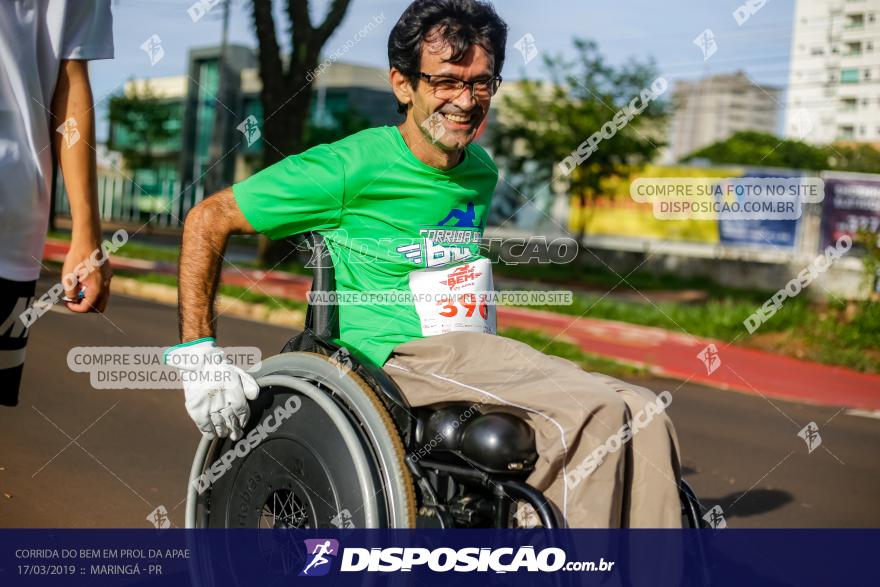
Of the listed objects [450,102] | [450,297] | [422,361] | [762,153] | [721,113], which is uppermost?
[721,113]

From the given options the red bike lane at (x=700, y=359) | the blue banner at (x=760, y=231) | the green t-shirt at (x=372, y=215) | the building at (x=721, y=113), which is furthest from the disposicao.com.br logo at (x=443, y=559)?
the building at (x=721, y=113)

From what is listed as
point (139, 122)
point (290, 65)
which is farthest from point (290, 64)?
point (139, 122)

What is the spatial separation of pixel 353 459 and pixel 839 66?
17.2 meters

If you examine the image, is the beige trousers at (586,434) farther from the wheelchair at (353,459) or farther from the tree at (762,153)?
the tree at (762,153)

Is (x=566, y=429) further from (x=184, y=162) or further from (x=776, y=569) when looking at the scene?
(x=184, y=162)

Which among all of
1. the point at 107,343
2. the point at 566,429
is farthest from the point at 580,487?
the point at 107,343

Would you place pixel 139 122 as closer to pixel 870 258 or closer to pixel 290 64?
pixel 290 64

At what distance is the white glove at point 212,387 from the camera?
2.19m

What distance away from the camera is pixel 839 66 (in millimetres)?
16875

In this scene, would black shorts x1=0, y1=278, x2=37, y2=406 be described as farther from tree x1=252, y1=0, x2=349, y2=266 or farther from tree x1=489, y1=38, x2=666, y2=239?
tree x1=489, y1=38, x2=666, y2=239

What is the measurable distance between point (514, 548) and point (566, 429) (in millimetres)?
275

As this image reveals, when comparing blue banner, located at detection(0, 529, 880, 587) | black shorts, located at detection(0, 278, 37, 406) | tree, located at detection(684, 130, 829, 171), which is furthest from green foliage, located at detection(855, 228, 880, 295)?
tree, located at detection(684, 130, 829, 171)

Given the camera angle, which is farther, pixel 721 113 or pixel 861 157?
pixel 721 113

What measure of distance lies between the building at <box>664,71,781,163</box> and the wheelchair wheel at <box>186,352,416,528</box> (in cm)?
3638
